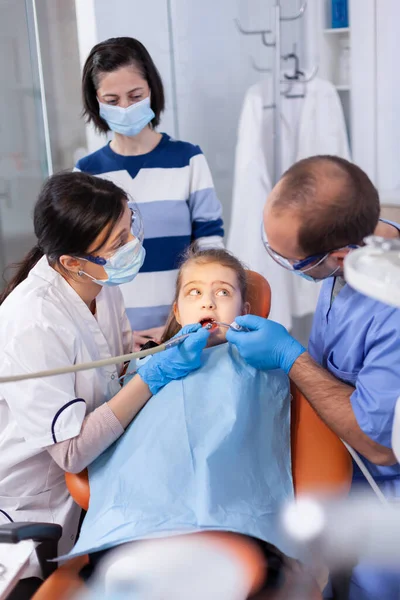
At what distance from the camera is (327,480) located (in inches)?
53.3

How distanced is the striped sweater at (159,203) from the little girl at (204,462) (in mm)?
569

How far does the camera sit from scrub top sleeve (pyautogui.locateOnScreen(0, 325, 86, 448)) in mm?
1359

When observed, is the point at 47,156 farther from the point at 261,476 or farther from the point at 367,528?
the point at 367,528

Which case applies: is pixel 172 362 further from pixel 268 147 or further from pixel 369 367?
pixel 268 147

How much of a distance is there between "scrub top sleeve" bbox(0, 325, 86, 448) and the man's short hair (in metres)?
0.55

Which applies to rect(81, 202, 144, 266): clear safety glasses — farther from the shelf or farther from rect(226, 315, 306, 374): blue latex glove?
the shelf

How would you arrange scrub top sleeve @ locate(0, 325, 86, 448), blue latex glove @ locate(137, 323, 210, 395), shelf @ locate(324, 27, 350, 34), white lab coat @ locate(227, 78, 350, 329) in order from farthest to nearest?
shelf @ locate(324, 27, 350, 34) < white lab coat @ locate(227, 78, 350, 329) < blue latex glove @ locate(137, 323, 210, 395) < scrub top sleeve @ locate(0, 325, 86, 448)

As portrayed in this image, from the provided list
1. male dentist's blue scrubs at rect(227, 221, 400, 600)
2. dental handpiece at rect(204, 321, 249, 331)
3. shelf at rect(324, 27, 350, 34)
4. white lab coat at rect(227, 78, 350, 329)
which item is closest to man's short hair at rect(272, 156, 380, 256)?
male dentist's blue scrubs at rect(227, 221, 400, 600)

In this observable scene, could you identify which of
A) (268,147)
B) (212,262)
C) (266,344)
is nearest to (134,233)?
(212,262)

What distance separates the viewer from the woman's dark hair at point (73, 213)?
149 centimetres

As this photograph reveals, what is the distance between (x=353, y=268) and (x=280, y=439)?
65cm

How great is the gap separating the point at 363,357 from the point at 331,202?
0.34 metres

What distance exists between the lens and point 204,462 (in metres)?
1.34

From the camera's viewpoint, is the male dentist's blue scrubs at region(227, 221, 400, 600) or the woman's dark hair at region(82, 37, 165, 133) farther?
the woman's dark hair at region(82, 37, 165, 133)
